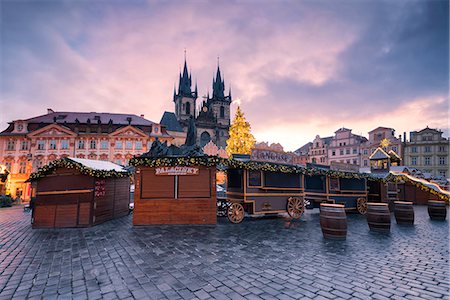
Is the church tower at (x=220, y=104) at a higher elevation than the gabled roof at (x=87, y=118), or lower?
higher

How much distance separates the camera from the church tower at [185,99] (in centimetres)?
6918

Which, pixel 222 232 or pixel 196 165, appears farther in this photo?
pixel 196 165

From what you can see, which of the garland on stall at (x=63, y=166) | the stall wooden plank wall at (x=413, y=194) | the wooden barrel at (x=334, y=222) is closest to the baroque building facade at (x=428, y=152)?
the stall wooden plank wall at (x=413, y=194)

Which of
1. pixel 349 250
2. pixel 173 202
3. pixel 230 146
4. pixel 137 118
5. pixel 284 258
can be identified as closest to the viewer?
pixel 284 258

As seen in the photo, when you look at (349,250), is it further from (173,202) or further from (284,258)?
(173,202)

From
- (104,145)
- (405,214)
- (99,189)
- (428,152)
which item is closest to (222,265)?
(99,189)

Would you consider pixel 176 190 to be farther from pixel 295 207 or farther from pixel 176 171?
pixel 295 207

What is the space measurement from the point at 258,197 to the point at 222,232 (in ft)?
9.28

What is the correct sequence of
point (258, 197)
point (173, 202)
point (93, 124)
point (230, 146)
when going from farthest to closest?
point (93, 124), point (230, 146), point (258, 197), point (173, 202)

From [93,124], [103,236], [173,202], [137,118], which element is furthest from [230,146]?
[103,236]

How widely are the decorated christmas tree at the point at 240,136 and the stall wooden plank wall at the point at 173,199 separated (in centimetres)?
2477

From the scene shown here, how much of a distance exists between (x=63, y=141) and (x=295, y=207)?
39.1 meters

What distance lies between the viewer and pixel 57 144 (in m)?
36.0

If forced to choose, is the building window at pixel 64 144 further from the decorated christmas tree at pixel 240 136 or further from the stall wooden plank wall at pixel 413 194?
the stall wooden plank wall at pixel 413 194
